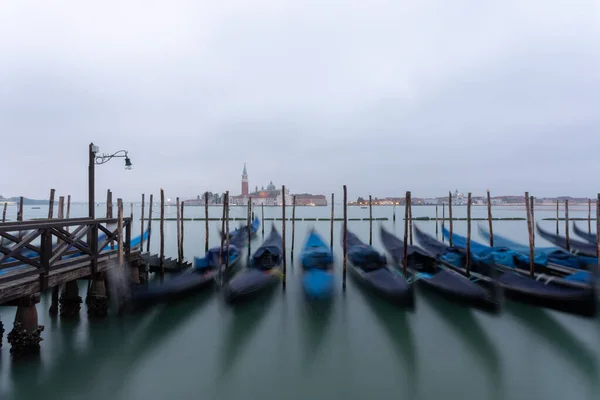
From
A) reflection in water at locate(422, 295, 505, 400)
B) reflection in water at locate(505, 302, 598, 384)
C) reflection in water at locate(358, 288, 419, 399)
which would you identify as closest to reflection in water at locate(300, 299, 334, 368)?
reflection in water at locate(358, 288, 419, 399)

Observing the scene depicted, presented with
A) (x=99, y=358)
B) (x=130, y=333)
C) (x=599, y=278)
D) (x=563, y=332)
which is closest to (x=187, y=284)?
(x=130, y=333)

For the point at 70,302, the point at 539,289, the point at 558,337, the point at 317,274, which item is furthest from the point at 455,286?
the point at 70,302

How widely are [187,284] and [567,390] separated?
24.2 feet

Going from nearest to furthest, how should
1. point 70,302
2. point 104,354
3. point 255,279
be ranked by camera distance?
point 104,354
point 70,302
point 255,279

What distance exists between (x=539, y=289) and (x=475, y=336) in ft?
5.78

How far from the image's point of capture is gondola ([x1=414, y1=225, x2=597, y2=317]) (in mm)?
5145

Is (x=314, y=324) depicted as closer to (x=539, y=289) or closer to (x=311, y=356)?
(x=311, y=356)

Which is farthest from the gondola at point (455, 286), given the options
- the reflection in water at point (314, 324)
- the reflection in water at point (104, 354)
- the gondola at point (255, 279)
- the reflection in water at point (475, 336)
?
the reflection in water at point (104, 354)

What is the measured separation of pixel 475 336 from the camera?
19.6ft

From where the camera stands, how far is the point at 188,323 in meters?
6.73

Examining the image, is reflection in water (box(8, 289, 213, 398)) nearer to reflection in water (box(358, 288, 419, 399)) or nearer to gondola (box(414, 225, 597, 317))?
reflection in water (box(358, 288, 419, 399))

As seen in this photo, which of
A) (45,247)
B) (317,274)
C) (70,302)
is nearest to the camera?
(45,247)

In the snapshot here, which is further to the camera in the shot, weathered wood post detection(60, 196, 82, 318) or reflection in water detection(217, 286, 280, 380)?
→ weathered wood post detection(60, 196, 82, 318)

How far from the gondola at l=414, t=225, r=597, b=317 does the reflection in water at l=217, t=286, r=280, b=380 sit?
5549 mm
